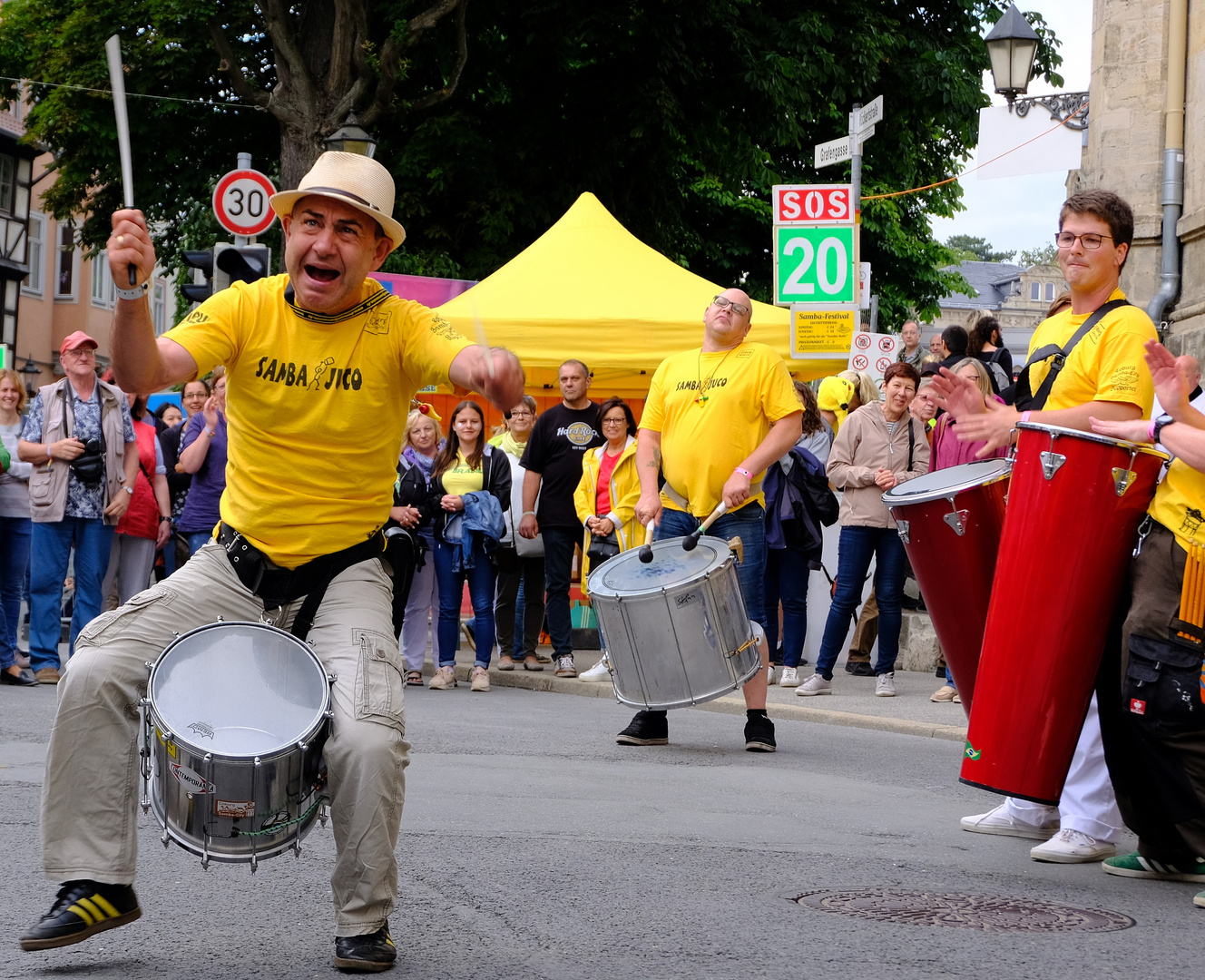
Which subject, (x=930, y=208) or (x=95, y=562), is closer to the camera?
Answer: (x=95, y=562)

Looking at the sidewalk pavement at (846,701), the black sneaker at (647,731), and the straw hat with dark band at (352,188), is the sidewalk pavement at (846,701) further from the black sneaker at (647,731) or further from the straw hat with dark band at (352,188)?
the straw hat with dark band at (352,188)

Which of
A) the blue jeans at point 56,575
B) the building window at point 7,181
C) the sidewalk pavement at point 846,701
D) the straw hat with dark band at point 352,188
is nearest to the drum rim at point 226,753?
the straw hat with dark band at point 352,188

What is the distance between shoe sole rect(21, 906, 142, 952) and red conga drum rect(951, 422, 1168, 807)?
9.00ft

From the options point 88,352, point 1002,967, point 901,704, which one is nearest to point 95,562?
point 88,352

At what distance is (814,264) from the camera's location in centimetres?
1479

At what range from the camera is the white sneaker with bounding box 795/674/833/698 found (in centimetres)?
1096

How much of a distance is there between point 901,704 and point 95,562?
5.43 meters

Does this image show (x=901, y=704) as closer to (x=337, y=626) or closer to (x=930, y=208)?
(x=337, y=626)

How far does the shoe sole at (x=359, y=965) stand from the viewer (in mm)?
3971

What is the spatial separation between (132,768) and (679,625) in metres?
4.07

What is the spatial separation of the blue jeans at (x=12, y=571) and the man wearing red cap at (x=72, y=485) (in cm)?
12

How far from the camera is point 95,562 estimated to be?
11164 mm

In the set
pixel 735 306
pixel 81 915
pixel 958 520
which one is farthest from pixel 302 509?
pixel 735 306

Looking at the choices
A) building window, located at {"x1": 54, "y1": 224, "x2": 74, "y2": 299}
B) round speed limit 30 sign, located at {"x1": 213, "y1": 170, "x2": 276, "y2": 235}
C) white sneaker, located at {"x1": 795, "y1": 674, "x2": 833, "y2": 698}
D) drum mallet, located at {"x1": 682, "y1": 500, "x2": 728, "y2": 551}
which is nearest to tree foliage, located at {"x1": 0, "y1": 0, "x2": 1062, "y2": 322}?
round speed limit 30 sign, located at {"x1": 213, "y1": 170, "x2": 276, "y2": 235}
